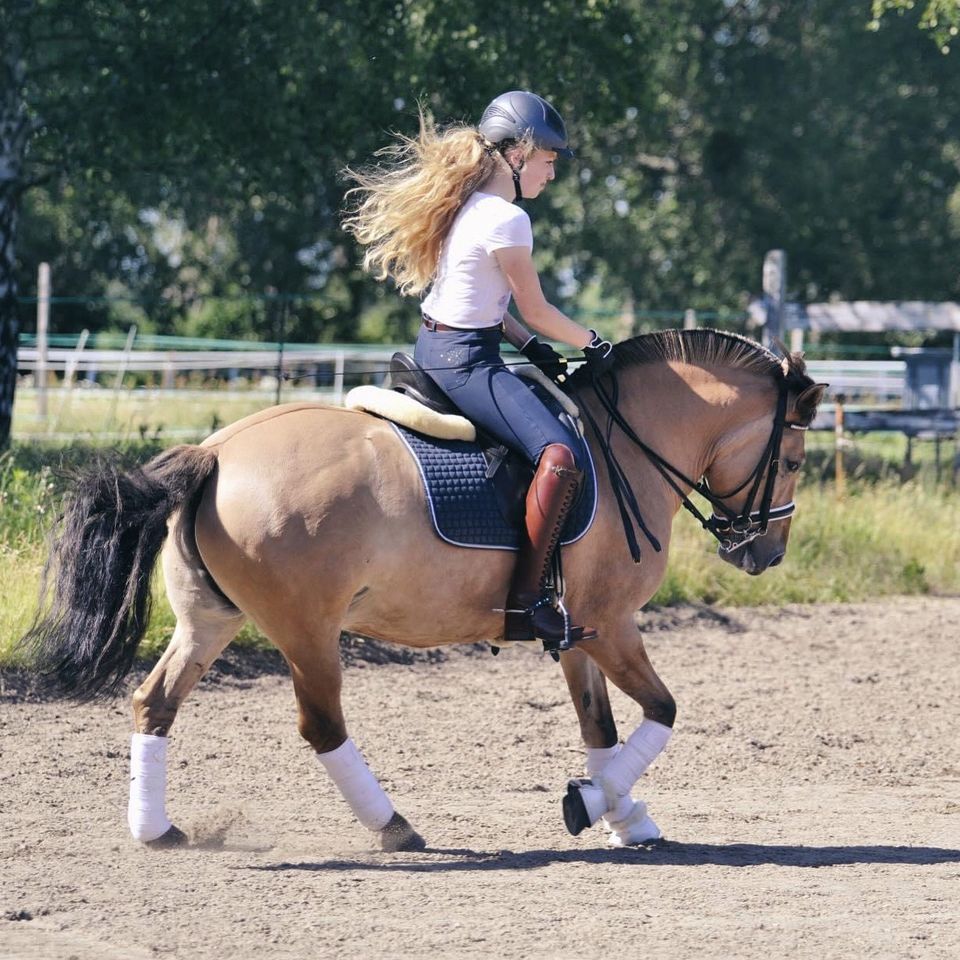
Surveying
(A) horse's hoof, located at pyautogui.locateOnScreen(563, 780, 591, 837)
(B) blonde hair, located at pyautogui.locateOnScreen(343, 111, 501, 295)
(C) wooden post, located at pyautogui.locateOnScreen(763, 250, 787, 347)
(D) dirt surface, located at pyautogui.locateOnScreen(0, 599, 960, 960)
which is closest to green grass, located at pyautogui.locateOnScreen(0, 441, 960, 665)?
(D) dirt surface, located at pyautogui.locateOnScreen(0, 599, 960, 960)

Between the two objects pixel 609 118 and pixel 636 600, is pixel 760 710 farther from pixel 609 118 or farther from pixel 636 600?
pixel 609 118

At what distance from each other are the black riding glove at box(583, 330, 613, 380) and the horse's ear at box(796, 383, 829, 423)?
0.82m

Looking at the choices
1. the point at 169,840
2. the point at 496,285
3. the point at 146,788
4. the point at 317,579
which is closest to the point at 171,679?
the point at 146,788

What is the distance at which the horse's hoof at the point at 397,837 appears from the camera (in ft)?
17.9

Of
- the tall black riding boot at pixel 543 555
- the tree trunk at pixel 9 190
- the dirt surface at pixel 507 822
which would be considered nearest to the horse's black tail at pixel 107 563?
the dirt surface at pixel 507 822

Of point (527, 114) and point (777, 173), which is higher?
point (777, 173)

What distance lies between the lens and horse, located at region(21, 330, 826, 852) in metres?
5.17

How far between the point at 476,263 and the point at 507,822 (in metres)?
2.31

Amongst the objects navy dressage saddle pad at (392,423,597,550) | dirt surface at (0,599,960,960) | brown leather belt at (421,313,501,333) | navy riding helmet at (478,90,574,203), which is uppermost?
navy riding helmet at (478,90,574,203)

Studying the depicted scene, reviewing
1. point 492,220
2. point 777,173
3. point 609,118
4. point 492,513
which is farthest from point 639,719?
point 777,173

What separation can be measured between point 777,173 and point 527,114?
2820cm

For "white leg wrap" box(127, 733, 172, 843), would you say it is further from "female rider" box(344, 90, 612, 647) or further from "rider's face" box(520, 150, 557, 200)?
"rider's face" box(520, 150, 557, 200)

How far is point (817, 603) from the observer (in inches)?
443

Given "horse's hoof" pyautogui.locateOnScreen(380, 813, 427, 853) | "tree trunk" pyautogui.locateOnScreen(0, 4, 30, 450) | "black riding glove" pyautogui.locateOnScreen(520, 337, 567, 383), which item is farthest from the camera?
"tree trunk" pyautogui.locateOnScreen(0, 4, 30, 450)
